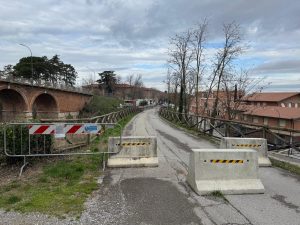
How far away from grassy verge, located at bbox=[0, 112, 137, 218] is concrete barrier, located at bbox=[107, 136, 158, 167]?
0.55m

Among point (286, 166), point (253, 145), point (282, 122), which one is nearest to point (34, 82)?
point (282, 122)

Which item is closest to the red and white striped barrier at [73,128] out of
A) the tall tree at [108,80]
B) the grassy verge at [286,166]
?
the grassy verge at [286,166]

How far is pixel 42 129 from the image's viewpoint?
26.1 ft

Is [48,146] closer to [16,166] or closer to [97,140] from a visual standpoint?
[16,166]

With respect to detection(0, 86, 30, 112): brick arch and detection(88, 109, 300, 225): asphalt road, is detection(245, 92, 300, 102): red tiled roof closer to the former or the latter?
detection(0, 86, 30, 112): brick arch

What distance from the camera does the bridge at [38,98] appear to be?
51.3 m

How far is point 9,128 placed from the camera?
802 centimetres

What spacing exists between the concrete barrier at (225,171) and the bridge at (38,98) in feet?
129

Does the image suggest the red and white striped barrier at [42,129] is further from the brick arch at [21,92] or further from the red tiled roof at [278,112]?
the brick arch at [21,92]

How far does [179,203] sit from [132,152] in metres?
3.28

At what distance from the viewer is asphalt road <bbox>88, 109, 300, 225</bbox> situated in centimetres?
490

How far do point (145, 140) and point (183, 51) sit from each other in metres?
25.9

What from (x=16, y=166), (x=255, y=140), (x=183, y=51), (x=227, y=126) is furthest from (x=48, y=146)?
(x=183, y=51)

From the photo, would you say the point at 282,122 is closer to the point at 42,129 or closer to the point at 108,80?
the point at 42,129
